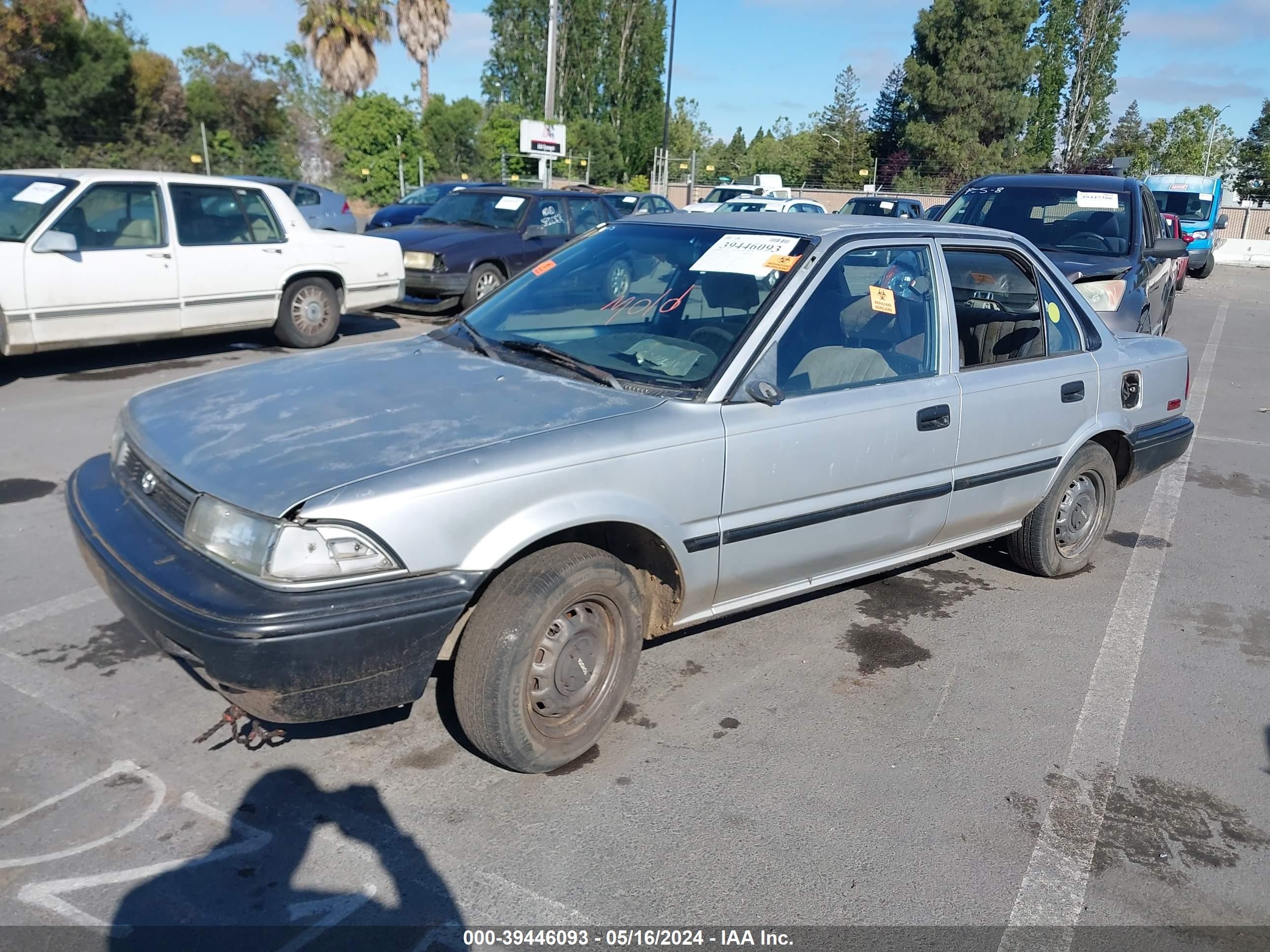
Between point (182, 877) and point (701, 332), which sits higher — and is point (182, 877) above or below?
below

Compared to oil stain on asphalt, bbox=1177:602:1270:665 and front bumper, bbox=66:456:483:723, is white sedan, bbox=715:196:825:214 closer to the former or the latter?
oil stain on asphalt, bbox=1177:602:1270:665

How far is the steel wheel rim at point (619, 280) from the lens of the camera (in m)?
4.09

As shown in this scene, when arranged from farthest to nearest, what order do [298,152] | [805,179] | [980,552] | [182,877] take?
[805,179], [298,152], [980,552], [182,877]

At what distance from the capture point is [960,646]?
435 cm

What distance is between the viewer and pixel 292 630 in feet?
8.52

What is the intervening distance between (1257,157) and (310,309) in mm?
69181

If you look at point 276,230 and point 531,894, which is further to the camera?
point 276,230

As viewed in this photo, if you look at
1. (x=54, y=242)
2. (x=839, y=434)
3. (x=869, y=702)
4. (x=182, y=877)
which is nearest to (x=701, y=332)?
(x=839, y=434)

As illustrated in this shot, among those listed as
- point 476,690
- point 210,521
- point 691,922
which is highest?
point 210,521

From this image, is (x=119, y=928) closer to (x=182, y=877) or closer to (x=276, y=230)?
(x=182, y=877)

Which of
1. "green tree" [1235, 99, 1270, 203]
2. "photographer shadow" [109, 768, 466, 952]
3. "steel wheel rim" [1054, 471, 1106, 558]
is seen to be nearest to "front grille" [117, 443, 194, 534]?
"photographer shadow" [109, 768, 466, 952]

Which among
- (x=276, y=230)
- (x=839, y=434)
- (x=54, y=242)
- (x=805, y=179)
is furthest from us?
(x=805, y=179)

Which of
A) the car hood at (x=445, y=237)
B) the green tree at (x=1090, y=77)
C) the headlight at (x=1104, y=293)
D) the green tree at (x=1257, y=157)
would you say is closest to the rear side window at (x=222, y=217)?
the car hood at (x=445, y=237)

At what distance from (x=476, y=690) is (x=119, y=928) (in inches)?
Answer: 40.8
